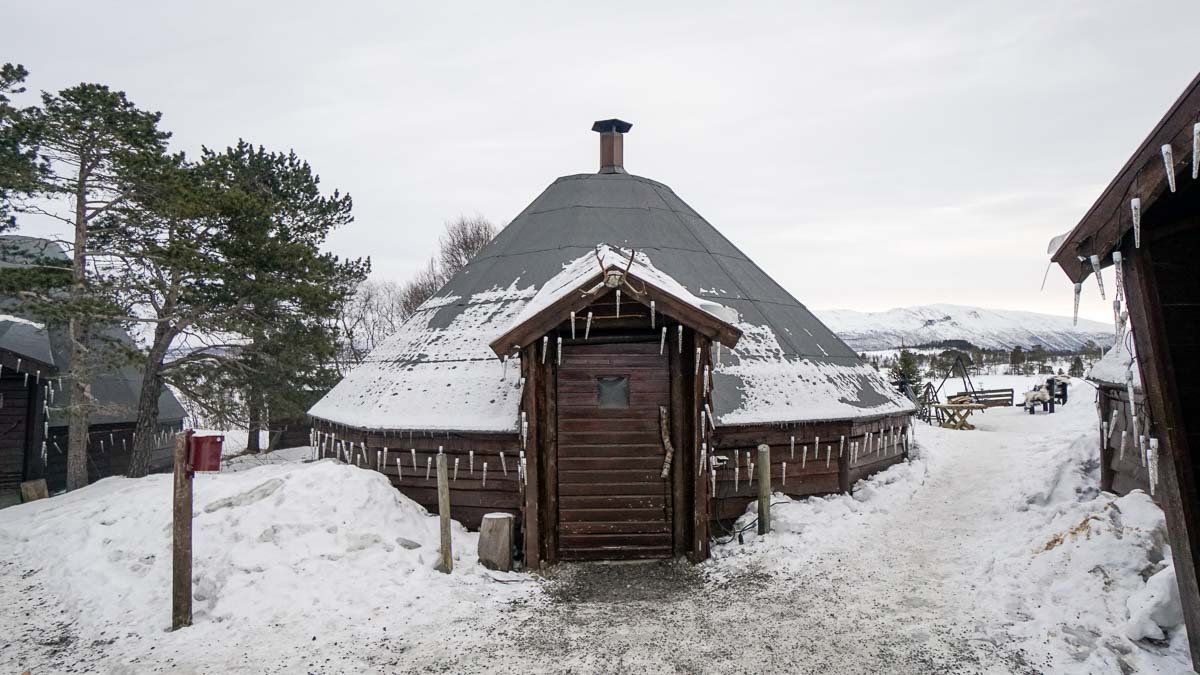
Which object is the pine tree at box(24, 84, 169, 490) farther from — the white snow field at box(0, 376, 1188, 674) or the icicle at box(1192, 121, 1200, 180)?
the icicle at box(1192, 121, 1200, 180)

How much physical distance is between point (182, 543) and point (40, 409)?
13.3 m

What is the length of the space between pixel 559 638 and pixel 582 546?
243 cm

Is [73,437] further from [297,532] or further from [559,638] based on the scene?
[559,638]

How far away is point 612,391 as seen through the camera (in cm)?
883

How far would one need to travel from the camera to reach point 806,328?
1352 centimetres

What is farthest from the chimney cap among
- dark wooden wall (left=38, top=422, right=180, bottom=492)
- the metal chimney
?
dark wooden wall (left=38, top=422, right=180, bottom=492)

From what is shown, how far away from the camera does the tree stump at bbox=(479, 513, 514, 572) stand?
8117mm

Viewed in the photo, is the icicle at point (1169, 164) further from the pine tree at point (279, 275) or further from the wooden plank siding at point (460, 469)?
the pine tree at point (279, 275)

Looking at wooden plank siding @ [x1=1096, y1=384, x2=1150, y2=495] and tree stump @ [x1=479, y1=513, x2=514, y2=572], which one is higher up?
wooden plank siding @ [x1=1096, y1=384, x2=1150, y2=495]

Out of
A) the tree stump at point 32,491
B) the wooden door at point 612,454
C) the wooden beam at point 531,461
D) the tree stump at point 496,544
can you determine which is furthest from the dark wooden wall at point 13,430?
the wooden door at point 612,454

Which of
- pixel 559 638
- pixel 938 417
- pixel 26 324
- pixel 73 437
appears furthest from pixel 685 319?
pixel 938 417

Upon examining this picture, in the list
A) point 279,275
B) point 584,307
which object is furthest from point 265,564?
point 279,275

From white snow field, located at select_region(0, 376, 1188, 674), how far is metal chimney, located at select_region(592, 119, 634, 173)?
32.3ft

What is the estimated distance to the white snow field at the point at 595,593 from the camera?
18.5 feet
